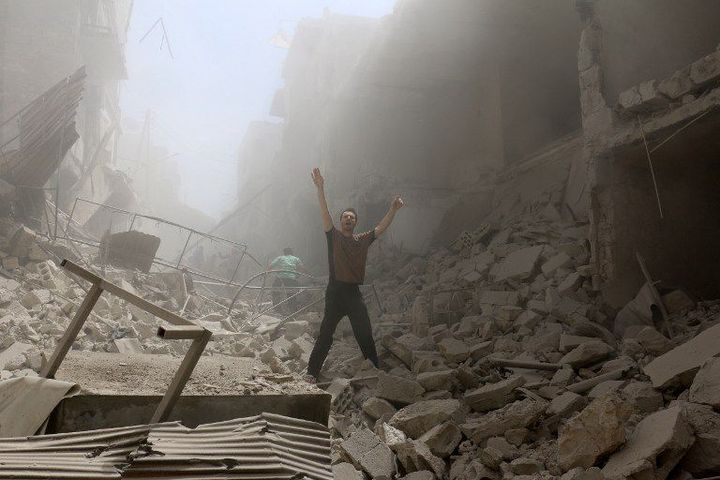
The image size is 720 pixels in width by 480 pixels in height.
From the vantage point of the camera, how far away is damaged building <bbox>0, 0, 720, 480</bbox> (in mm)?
2184

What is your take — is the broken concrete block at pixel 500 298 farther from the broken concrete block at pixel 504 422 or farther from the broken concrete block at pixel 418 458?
the broken concrete block at pixel 418 458

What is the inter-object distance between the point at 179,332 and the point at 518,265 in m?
5.62

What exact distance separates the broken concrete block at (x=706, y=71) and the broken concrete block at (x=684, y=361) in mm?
2130

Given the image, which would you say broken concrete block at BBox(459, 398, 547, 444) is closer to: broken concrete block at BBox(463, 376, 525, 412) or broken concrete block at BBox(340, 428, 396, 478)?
broken concrete block at BBox(463, 376, 525, 412)

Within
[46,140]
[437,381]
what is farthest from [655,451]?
[46,140]

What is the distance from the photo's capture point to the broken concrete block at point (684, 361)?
2.81m

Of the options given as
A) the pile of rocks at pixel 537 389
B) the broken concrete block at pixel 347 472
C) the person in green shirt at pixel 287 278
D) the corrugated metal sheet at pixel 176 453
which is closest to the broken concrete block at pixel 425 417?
the pile of rocks at pixel 537 389

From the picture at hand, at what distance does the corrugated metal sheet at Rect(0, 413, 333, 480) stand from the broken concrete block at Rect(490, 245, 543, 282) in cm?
493

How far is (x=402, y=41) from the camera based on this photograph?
416 inches

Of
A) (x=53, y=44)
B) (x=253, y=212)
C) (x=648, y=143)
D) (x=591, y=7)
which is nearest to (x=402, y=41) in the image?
(x=591, y=7)

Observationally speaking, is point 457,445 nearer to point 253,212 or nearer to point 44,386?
point 44,386

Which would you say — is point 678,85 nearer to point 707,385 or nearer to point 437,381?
point 707,385

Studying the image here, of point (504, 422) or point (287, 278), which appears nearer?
point (504, 422)

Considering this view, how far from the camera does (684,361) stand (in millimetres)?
2934
